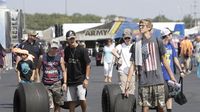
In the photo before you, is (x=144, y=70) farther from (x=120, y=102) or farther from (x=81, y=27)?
(x=81, y=27)

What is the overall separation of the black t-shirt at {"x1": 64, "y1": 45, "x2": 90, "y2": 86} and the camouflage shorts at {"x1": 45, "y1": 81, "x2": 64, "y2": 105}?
0.67 m

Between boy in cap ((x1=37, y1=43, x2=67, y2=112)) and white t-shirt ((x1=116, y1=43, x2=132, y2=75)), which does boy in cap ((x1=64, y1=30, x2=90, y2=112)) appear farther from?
white t-shirt ((x1=116, y1=43, x2=132, y2=75))

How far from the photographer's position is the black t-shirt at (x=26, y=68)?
45.4 ft

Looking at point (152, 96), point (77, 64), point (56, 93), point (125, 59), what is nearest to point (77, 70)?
point (77, 64)

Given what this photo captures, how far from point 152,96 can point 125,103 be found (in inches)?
23.8

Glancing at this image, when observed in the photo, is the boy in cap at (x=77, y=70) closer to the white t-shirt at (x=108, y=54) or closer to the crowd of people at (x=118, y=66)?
the crowd of people at (x=118, y=66)

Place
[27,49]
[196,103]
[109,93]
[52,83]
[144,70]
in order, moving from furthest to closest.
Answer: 1. [196,103]
2. [27,49]
3. [52,83]
4. [109,93]
5. [144,70]

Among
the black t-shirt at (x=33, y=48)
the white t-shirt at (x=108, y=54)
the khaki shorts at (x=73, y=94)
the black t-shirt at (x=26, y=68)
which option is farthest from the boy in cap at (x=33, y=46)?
the white t-shirt at (x=108, y=54)

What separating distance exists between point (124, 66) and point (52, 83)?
8.74 feet

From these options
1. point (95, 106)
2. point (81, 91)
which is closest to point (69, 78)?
point (81, 91)

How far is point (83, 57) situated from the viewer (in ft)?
40.2

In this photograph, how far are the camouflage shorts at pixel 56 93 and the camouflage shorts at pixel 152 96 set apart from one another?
267 centimetres

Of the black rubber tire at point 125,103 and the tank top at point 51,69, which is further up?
the tank top at point 51,69

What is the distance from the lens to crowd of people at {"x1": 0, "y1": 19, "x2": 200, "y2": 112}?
34.5ft
